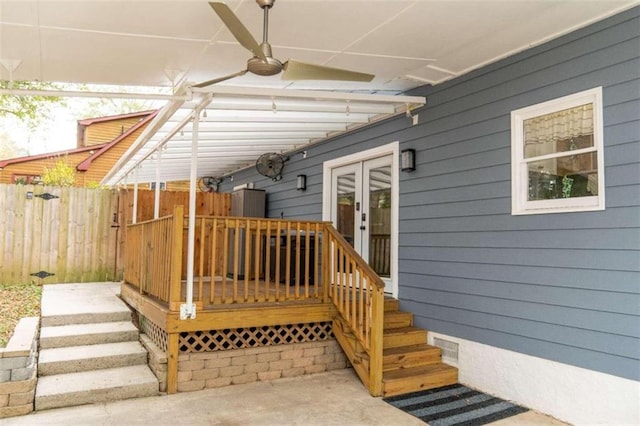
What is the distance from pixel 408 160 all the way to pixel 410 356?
221cm

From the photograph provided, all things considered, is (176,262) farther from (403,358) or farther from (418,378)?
(418,378)

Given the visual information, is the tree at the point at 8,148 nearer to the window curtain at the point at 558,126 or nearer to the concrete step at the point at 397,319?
the concrete step at the point at 397,319

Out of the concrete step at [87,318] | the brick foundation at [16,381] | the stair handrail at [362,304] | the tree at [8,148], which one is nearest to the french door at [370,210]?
the stair handrail at [362,304]

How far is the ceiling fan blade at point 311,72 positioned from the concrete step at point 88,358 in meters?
3.20

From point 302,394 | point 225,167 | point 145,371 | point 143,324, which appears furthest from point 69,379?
point 225,167

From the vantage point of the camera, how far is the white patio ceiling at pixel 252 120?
4695 millimetres

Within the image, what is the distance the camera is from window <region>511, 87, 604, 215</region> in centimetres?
369

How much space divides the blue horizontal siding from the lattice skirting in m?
1.12

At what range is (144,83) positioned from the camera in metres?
4.89

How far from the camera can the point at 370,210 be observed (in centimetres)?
630

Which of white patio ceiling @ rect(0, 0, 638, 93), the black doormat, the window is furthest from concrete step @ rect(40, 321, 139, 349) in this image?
the window

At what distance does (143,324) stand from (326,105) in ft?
10.8

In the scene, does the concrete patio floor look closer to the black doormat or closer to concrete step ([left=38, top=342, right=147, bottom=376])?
the black doormat

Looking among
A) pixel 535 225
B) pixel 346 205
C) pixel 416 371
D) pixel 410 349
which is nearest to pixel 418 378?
pixel 416 371
